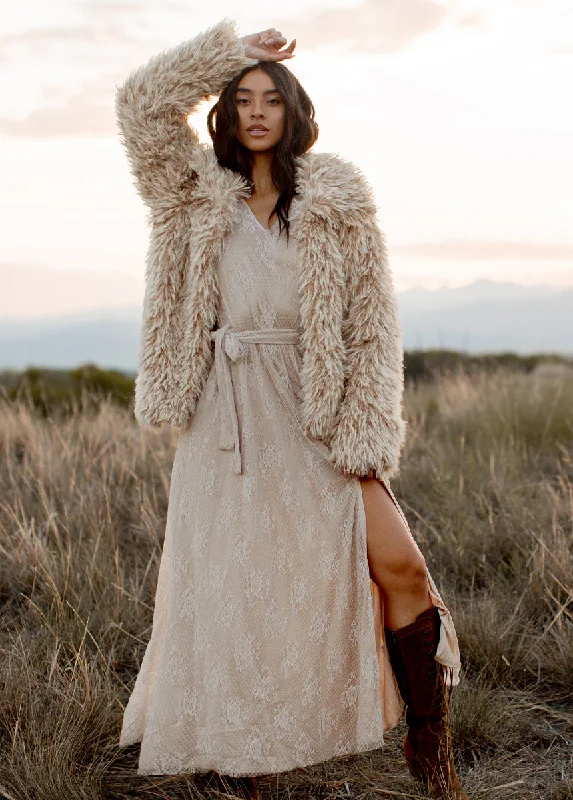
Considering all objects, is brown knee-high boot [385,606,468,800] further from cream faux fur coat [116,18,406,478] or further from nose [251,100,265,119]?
nose [251,100,265,119]

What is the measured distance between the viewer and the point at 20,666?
3301mm

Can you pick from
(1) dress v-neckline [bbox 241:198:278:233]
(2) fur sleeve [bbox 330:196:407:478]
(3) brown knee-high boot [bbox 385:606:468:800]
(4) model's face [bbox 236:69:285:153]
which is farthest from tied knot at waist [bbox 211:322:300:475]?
(3) brown knee-high boot [bbox 385:606:468:800]

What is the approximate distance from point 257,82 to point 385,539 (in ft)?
4.71

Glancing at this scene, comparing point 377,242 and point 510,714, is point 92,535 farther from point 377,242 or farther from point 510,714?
point 377,242

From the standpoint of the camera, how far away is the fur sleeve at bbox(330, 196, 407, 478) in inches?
→ 98.2

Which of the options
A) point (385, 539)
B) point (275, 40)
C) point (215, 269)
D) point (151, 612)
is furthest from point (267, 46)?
point (151, 612)

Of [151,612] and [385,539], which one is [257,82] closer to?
[385,539]

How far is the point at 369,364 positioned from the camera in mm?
2537

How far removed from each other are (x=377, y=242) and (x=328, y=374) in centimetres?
43

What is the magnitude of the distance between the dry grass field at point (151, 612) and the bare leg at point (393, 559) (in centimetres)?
59

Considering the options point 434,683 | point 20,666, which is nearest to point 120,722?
point 20,666

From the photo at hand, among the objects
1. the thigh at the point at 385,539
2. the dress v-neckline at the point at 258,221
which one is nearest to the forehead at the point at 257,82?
the dress v-neckline at the point at 258,221

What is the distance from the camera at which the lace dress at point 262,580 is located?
2.51m

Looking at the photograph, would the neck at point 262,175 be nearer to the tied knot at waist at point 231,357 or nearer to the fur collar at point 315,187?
the fur collar at point 315,187
